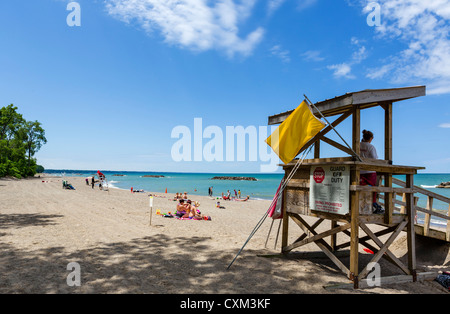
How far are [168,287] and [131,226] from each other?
7373mm

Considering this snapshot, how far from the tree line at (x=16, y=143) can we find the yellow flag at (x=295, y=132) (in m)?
65.0

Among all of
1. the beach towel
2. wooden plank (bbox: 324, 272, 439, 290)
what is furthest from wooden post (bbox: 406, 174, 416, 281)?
the beach towel

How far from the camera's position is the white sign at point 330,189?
20.5ft

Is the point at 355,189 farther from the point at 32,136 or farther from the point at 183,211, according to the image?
the point at 32,136

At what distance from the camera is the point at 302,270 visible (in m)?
7.11

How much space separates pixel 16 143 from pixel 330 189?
257ft

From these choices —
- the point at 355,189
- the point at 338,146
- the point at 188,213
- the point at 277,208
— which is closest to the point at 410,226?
the point at 355,189

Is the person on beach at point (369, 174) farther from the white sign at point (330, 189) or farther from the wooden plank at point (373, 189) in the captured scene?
the white sign at point (330, 189)

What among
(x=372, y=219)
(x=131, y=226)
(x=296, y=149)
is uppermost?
(x=296, y=149)

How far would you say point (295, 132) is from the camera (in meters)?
6.84

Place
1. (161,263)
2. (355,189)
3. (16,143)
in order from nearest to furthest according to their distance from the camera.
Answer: (355,189), (161,263), (16,143)

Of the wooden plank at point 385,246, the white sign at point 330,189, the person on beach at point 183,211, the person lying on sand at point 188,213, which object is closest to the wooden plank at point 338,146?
the white sign at point 330,189
